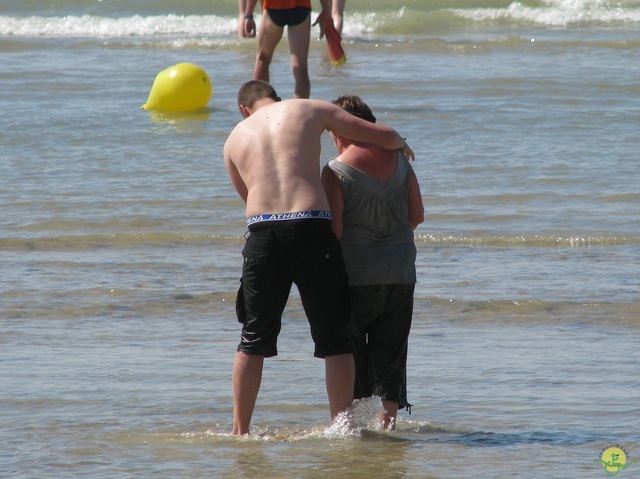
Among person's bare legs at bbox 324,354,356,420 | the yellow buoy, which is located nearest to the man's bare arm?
person's bare legs at bbox 324,354,356,420

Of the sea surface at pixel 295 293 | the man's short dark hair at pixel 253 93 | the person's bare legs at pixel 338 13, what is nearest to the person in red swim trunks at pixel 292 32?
the sea surface at pixel 295 293

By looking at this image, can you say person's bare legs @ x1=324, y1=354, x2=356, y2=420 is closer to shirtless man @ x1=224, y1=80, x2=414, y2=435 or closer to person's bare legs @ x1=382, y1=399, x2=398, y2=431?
shirtless man @ x1=224, y1=80, x2=414, y2=435

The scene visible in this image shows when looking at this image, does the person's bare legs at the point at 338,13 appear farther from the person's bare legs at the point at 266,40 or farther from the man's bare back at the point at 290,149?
the man's bare back at the point at 290,149

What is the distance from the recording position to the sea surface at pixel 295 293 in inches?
181

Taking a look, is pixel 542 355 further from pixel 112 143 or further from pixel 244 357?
pixel 112 143

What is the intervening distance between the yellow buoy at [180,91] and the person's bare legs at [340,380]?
7.95 metres

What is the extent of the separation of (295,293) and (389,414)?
2.16 m

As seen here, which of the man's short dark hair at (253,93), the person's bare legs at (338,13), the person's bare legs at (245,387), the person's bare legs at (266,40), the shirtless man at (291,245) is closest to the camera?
the shirtless man at (291,245)

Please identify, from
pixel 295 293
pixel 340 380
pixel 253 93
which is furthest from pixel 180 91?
pixel 340 380

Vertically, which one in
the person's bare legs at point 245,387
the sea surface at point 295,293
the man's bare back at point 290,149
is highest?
the man's bare back at point 290,149

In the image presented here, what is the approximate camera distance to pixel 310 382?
211 inches

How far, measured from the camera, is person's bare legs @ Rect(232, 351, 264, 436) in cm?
469

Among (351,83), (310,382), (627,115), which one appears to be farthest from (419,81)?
(310,382)

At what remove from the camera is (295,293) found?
6.86 m
